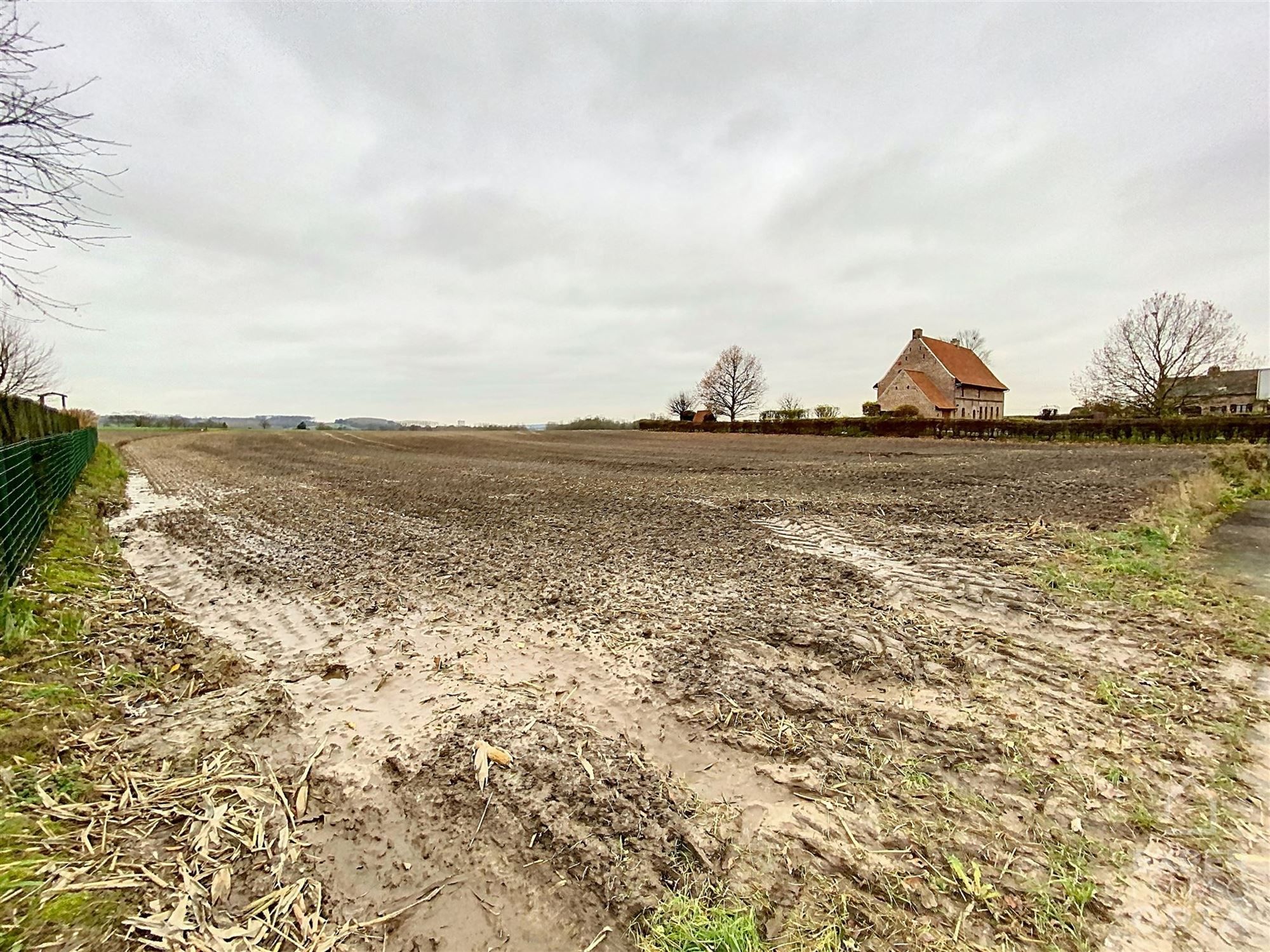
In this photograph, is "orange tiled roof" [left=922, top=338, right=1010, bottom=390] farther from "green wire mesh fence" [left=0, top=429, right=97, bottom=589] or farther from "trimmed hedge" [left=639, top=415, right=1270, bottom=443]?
"green wire mesh fence" [left=0, top=429, right=97, bottom=589]

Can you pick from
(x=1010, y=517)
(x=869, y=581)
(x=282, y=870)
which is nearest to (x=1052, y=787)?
(x=869, y=581)

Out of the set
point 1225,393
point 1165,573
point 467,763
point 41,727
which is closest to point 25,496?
point 41,727

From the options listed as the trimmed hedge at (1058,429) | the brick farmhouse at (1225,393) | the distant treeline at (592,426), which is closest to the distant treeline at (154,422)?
the distant treeline at (592,426)

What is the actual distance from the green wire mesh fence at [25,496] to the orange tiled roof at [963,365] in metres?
59.4

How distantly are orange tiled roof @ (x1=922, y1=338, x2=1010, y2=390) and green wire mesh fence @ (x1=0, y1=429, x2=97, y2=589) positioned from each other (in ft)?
195

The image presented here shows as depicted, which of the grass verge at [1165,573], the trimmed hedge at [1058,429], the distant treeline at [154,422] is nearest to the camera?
the grass verge at [1165,573]

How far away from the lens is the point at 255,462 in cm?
2411

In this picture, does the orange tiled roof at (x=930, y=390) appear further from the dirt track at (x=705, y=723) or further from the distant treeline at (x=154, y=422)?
the distant treeline at (x=154, y=422)

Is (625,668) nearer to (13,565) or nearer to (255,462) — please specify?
(13,565)

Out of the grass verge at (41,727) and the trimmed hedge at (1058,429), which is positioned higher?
the trimmed hedge at (1058,429)

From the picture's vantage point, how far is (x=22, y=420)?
31.5 ft

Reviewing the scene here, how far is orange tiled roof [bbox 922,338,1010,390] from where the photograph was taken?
51438 mm

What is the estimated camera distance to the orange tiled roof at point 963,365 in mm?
51438

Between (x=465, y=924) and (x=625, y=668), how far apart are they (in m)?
2.18
